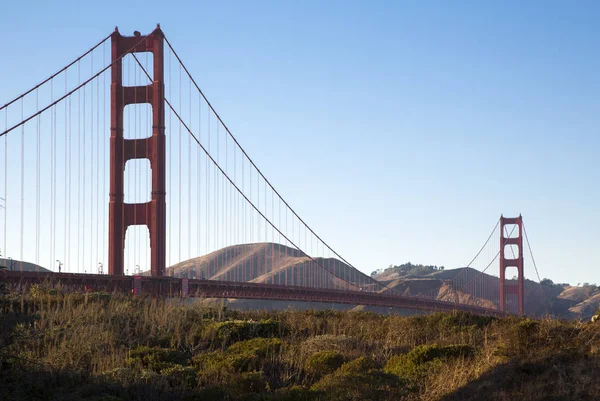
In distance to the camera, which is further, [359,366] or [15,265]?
[15,265]

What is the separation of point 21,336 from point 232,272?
587ft

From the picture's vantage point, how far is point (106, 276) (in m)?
43.5

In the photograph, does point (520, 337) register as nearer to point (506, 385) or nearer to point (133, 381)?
Result: point (506, 385)

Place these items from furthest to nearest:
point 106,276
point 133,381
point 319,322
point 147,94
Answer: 1. point 147,94
2. point 106,276
3. point 319,322
4. point 133,381

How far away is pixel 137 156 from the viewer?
53.0 meters

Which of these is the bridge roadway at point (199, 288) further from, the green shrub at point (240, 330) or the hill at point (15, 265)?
the green shrub at point (240, 330)

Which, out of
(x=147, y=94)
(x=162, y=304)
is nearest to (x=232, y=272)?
(x=147, y=94)

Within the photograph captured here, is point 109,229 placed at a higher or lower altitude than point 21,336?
higher

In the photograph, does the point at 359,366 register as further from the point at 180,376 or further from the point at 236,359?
the point at 180,376

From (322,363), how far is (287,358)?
79cm

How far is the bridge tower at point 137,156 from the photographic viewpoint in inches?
2003

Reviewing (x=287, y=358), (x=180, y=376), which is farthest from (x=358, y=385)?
(x=180, y=376)

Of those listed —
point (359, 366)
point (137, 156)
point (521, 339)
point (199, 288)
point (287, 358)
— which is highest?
point (137, 156)

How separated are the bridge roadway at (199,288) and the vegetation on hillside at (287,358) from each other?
7.39 m
